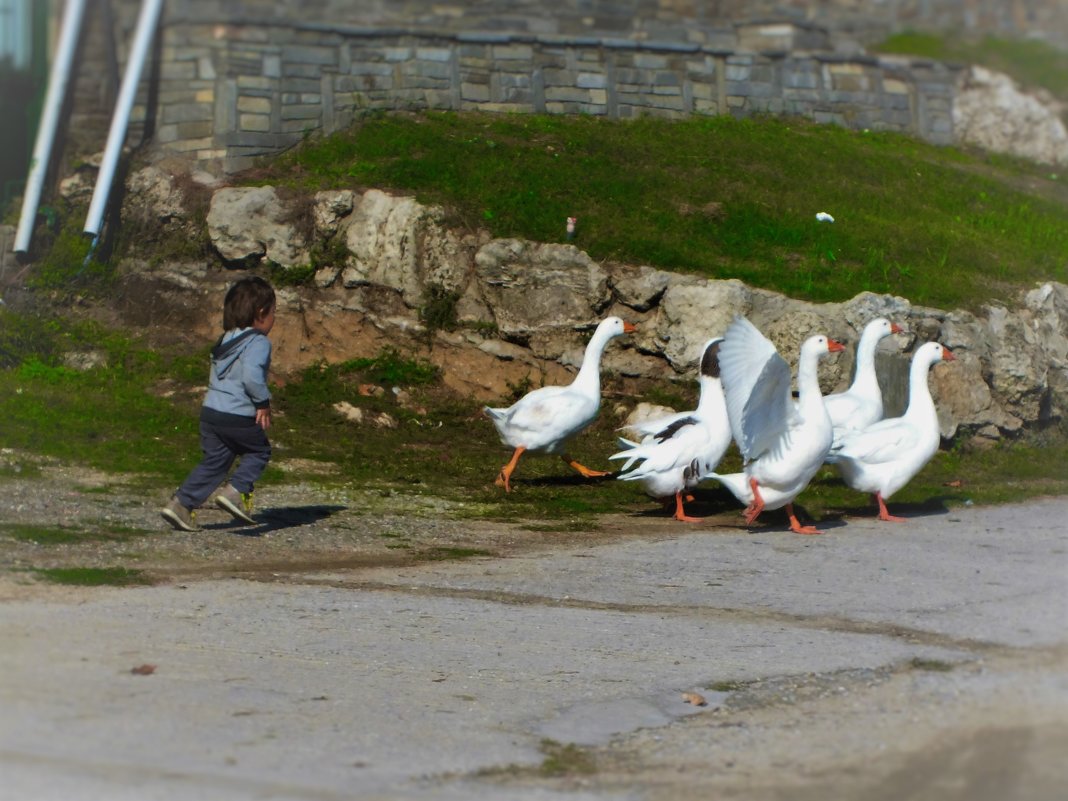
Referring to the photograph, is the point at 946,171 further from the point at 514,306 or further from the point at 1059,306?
the point at 514,306

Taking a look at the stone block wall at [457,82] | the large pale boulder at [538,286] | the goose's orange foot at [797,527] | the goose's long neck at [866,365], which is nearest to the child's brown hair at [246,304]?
the goose's orange foot at [797,527]

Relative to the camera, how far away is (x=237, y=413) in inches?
365

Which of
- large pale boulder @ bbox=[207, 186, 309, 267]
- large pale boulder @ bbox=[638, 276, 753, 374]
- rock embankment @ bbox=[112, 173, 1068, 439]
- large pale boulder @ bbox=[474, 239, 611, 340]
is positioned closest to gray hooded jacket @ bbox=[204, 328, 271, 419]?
rock embankment @ bbox=[112, 173, 1068, 439]

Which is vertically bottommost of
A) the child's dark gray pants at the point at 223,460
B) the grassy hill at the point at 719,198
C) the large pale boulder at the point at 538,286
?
the child's dark gray pants at the point at 223,460

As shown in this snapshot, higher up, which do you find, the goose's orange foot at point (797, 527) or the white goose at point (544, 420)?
the white goose at point (544, 420)

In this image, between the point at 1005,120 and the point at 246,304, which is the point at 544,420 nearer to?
the point at 246,304

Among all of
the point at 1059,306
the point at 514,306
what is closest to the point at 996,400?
the point at 1059,306

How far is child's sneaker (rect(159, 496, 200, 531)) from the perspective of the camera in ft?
29.8

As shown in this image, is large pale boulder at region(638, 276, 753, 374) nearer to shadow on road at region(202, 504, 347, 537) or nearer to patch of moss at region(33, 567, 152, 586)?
shadow on road at region(202, 504, 347, 537)

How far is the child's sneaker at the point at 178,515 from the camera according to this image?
Answer: 9070 millimetres

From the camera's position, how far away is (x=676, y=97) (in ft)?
68.1

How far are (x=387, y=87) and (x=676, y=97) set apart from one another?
4449 mm

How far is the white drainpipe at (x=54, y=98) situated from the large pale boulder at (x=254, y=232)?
2.48 meters

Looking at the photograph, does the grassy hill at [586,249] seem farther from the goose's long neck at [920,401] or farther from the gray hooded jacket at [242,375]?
the gray hooded jacket at [242,375]
